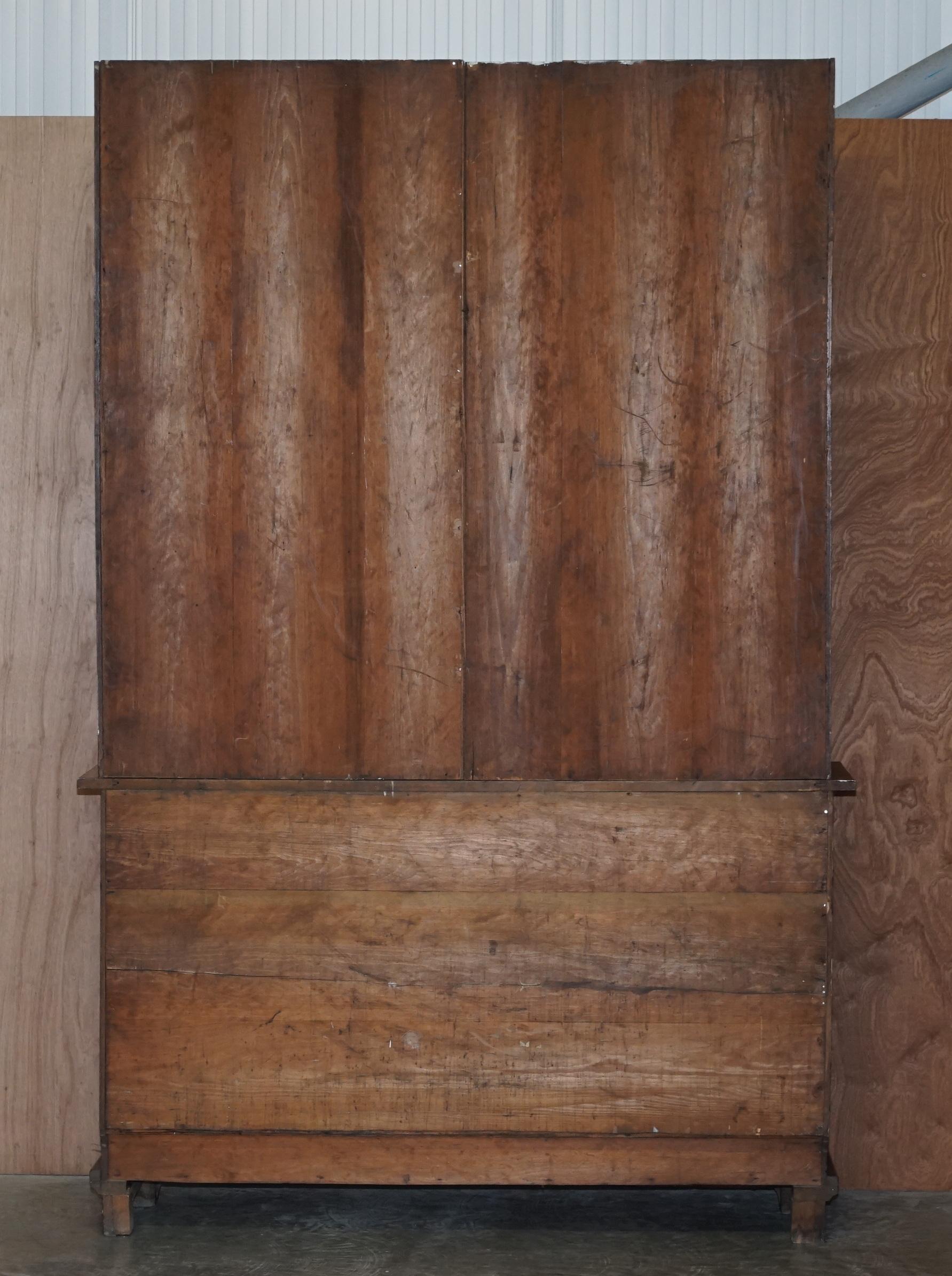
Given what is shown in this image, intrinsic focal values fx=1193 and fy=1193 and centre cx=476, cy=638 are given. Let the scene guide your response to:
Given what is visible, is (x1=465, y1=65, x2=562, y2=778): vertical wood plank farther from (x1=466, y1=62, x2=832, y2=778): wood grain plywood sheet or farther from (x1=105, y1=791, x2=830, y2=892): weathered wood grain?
(x1=105, y1=791, x2=830, y2=892): weathered wood grain

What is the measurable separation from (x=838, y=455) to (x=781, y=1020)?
4.01 ft

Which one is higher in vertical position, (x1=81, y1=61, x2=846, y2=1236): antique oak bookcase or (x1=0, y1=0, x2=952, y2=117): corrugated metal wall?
(x1=0, y1=0, x2=952, y2=117): corrugated metal wall

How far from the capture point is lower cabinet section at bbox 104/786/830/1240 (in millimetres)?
2324

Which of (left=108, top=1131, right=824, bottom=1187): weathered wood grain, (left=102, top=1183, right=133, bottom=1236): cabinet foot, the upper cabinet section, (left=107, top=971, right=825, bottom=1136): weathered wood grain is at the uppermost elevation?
the upper cabinet section

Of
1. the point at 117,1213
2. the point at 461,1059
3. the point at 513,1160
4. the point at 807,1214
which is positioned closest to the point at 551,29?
the point at 461,1059

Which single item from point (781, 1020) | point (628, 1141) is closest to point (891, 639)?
point (781, 1020)

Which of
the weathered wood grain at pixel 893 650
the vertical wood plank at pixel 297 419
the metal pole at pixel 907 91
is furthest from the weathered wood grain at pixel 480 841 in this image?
the metal pole at pixel 907 91

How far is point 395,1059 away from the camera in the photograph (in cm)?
234

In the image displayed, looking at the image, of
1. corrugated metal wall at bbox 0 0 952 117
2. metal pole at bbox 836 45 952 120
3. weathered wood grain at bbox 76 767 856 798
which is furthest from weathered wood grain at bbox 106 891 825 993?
corrugated metal wall at bbox 0 0 952 117

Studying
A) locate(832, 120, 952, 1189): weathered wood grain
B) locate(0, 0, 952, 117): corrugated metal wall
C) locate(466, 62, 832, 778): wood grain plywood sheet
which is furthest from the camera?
locate(0, 0, 952, 117): corrugated metal wall

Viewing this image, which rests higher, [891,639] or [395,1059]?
[891,639]

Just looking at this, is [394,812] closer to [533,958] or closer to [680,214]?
[533,958]

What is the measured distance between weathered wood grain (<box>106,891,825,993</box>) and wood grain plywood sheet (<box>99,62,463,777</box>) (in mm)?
272

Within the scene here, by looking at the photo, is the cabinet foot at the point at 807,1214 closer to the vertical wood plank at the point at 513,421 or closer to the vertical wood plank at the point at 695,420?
the vertical wood plank at the point at 695,420
